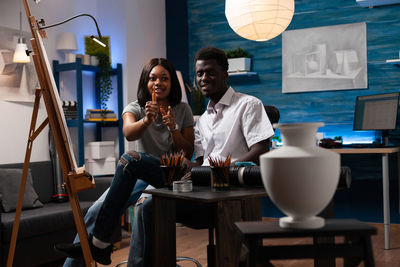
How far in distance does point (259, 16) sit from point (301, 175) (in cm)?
250

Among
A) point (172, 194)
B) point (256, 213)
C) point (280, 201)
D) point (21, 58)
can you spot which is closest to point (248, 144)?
point (256, 213)

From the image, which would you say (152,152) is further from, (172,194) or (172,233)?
Answer: (172,194)

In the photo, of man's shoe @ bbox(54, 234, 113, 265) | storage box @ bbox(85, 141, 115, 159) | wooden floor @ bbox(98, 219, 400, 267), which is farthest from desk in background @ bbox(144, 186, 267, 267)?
storage box @ bbox(85, 141, 115, 159)

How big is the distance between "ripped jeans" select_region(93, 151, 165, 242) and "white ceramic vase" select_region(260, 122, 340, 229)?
1074 mm

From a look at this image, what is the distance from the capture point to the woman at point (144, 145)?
2.11 metres

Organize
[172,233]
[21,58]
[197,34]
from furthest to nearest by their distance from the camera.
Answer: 1. [197,34]
2. [21,58]
3. [172,233]

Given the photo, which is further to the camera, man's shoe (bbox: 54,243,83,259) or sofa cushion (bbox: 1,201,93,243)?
sofa cushion (bbox: 1,201,93,243)

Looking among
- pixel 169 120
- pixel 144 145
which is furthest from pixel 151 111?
pixel 144 145

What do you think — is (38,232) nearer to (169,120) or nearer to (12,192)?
(12,192)

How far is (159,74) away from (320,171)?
5.47ft

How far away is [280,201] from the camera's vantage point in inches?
42.6

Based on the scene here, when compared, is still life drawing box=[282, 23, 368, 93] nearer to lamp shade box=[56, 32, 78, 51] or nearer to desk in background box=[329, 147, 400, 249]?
desk in background box=[329, 147, 400, 249]

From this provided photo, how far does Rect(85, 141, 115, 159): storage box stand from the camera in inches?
177

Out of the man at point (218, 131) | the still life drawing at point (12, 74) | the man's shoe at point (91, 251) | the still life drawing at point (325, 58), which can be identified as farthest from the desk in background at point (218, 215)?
the still life drawing at point (325, 58)
